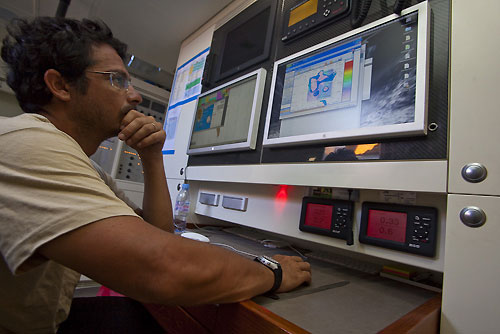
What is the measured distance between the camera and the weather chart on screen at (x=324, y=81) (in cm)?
87

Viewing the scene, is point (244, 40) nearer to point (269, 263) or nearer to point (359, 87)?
point (359, 87)

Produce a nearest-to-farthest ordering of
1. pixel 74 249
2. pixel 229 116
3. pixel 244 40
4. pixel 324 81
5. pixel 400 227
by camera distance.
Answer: pixel 74 249 → pixel 400 227 → pixel 324 81 → pixel 229 116 → pixel 244 40

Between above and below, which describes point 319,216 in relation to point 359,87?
below

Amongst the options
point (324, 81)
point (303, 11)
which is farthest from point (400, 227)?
point (303, 11)

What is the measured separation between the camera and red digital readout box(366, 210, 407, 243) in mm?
723

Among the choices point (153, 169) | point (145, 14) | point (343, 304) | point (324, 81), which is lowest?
point (343, 304)

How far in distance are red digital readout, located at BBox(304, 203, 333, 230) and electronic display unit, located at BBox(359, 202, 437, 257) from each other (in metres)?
0.12

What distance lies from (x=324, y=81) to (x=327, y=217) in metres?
0.52

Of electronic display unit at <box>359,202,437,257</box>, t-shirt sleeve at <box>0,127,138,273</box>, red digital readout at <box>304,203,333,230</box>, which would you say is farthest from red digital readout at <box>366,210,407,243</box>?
t-shirt sleeve at <box>0,127,138,273</box>

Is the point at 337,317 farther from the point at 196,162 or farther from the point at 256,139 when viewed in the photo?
the point at 196,162

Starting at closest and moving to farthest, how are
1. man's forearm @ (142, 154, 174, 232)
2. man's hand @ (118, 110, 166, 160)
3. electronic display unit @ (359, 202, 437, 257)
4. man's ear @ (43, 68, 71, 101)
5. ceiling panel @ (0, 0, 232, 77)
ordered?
1. electronic display unit @ (359, 202, 437, 257)
2. man's ear @ (43, 68, 71, 101)
3. man's hand @ (118, 110, 166, 160)
4. man's forearm @ (142, 154, 174, 232)
5. ceiling panel @ (0, 0, 232, 77)

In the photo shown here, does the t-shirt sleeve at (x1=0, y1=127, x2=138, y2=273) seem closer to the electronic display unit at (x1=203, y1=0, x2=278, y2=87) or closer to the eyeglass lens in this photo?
the eyeglass lens

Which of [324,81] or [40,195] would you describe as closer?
[40,195]

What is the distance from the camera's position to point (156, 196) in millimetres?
1021
